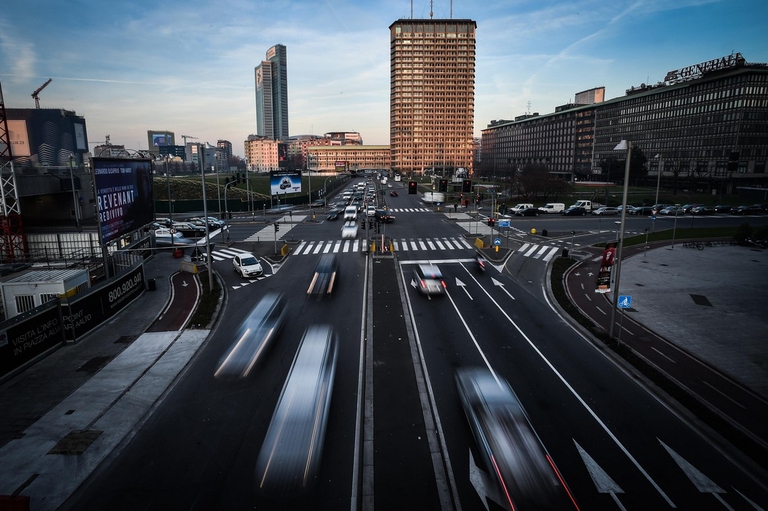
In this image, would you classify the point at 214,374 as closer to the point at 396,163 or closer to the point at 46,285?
the point at 46,285

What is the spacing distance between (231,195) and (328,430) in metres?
87.6

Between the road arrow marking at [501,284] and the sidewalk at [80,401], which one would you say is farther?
the road arrow marking at [501,284]

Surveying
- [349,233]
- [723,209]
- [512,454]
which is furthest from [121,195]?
[723,209]

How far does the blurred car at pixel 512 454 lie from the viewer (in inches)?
368

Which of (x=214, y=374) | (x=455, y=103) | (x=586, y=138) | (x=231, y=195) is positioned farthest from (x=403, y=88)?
(x=214, y=374)

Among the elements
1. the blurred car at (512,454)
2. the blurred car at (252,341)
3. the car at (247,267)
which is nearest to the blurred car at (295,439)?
the blurred car at (252,341)

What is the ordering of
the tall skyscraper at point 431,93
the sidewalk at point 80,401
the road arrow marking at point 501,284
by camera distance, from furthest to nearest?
1. the tall skyscraper at point 431,93
2. the road arrow marking at point 501,284
3. the sidewalk at point 80,401

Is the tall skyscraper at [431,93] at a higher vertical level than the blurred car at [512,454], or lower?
higher

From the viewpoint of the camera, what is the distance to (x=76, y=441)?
12.4 metres

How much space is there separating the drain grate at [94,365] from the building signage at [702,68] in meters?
127

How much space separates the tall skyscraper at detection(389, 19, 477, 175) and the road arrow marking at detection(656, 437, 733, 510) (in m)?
173

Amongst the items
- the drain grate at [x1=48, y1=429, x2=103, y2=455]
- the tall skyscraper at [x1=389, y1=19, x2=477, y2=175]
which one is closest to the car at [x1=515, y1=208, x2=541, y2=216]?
the drain grate at [x1=48, y1=429, x2=103, y2=455]

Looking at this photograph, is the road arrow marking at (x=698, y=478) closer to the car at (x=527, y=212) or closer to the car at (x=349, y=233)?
the car at (x=349, y=233)

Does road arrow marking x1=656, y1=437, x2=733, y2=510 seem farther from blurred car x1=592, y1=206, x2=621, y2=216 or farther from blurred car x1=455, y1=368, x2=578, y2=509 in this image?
blurred car x1=592, y1=206, x2=621, y2=216
